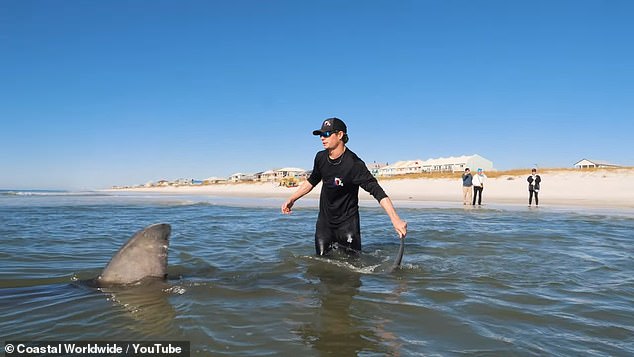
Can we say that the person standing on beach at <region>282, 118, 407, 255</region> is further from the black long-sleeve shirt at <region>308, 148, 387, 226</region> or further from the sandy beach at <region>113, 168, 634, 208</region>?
the sandy beach at <region>113, 168, 634, 208</region>

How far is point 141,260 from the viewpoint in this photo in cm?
387

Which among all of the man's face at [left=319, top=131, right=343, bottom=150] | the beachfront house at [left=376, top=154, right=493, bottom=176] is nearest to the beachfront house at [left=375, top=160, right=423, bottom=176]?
the beachfront house at [left=376, top=154, right=493, bottom=176]

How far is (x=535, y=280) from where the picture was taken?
14.4 ft

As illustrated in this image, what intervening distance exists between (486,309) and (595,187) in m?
29.5

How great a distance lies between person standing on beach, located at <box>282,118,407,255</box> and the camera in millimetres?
Result: 4771

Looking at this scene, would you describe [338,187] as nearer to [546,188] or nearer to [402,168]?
[546,188]

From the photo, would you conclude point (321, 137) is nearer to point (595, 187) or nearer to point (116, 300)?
point (116, 300)

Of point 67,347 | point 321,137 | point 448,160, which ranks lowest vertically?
point 67,347

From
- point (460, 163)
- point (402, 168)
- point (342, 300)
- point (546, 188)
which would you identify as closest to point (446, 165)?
point (460, 163)

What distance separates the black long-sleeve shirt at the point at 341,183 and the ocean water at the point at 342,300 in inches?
25.3

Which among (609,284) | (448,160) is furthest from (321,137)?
(448,160)

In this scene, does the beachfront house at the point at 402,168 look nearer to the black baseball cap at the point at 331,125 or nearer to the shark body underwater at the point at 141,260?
the black baseball cap at the point at 331,125

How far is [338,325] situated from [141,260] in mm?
2142

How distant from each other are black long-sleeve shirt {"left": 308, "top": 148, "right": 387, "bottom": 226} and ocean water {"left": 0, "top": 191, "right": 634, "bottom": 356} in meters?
0.64
